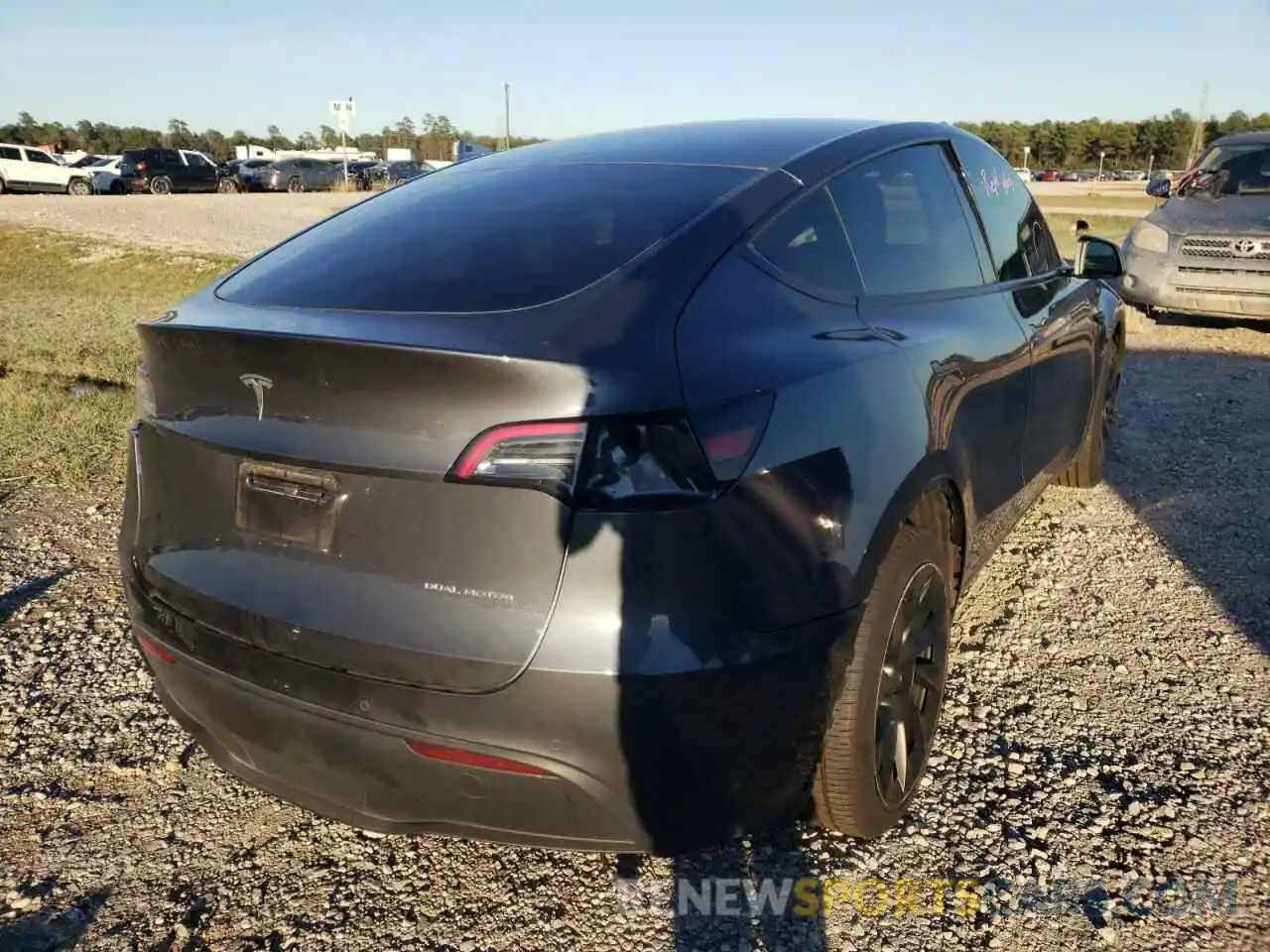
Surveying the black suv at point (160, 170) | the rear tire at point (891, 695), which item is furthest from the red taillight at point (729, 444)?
the black suv at point (160, 170)

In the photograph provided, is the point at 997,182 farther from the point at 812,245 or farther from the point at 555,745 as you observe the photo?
the point at 555,745

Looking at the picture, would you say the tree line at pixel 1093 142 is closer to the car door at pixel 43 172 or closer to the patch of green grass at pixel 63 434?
the car door at pixel 43 172

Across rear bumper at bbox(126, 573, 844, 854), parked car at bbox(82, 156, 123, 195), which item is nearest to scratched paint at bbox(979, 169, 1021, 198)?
rear bumper at bbox(126, 573, 844, 854)

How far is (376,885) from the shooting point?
2305 millimetres

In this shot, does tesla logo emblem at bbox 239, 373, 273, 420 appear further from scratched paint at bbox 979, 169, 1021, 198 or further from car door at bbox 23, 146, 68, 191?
car door at bbox 23, 146, 68, 191

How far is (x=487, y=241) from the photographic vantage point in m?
2.28

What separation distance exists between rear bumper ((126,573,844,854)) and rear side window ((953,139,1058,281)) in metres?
2.06

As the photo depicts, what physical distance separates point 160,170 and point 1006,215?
39.0 m

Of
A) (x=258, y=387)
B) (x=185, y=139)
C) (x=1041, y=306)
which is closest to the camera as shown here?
(x=258, y=387)

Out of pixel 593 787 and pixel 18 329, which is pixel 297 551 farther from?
pixel 18 329

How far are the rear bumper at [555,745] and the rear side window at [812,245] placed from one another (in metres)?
0.84

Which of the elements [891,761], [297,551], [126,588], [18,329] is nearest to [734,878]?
[891,761]

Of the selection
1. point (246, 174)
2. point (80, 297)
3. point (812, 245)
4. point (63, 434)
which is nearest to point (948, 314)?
point (812, 245)

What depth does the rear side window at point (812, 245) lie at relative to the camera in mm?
2248
